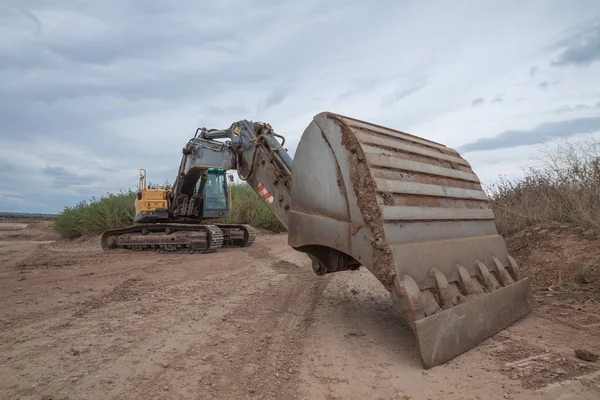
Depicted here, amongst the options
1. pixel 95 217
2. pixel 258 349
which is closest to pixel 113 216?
pixel 95 217

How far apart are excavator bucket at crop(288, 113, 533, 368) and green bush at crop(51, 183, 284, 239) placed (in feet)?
41.3

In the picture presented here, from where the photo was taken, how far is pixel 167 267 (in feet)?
24.6

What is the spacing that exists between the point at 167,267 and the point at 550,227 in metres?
6.52

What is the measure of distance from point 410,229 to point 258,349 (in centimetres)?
146

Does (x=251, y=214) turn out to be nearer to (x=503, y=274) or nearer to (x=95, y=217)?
(x=95, y=217)

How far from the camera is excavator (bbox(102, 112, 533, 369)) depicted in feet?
9.12

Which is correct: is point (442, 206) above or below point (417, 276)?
above

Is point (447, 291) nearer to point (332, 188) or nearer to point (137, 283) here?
point (332, 188)

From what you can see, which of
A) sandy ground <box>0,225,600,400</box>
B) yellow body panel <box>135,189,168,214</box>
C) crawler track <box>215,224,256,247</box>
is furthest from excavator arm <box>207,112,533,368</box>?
crawler track <box>215,224,256,247</box>

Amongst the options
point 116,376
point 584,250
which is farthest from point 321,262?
point 584,250

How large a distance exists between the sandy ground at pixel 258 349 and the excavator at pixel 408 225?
0.94 ft

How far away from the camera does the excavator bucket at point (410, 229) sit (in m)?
2.77

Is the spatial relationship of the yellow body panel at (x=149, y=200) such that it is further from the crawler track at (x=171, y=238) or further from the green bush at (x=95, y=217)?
the green bush at (x=95, y=217)

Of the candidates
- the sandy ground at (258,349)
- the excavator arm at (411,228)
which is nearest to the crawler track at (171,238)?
the sandy ground at (258,349)
